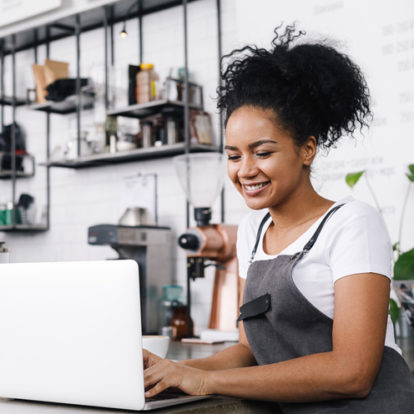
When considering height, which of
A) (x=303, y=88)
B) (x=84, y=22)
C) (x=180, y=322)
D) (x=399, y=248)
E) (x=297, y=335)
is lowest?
(x=180, y=322)

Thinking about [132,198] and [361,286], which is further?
[132,198]

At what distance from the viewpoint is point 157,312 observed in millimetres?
3408

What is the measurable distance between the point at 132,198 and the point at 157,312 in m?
0.81

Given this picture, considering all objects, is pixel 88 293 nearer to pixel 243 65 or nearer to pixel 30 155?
pixel 243 65

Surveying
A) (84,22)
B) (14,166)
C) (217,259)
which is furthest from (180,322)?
(84,22)

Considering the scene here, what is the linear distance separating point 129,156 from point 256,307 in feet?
8.65

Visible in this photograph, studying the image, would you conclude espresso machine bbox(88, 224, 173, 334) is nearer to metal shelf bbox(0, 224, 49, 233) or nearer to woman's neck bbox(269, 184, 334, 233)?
metal shelf bbox(0, 224, 49, 233)

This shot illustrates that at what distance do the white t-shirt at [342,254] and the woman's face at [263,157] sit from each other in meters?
0.10

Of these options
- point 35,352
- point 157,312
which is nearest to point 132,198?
point 157,312

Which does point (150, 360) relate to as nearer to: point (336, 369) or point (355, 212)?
point (336, 369)

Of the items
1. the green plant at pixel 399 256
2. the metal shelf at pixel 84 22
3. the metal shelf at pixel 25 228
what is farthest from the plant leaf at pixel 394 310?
the metal shelf at pixel 25 228

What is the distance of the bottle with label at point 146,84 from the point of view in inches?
140

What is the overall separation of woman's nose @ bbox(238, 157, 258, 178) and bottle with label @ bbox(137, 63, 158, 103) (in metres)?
2.40

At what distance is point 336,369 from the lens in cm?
104
